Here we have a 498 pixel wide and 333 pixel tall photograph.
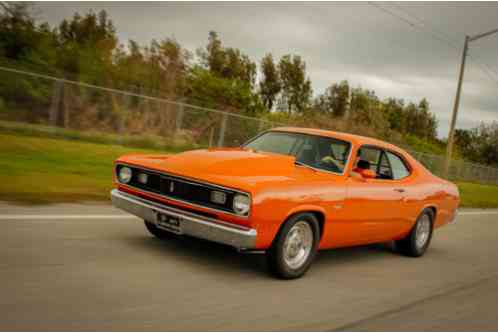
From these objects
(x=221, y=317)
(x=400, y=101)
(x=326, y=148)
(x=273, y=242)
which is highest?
(x=400, y=101)

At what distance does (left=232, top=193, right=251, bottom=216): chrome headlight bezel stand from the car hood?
0.30 ft

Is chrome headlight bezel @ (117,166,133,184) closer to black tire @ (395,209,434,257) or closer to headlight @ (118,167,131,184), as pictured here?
headlight @ (118,167,131,184)

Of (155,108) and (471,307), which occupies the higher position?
(155,108)

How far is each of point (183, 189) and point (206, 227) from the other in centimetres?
49

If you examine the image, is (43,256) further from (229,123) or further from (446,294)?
(229,123)

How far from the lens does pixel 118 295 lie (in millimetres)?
4422

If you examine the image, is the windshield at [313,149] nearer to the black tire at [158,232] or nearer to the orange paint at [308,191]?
the orange paint at [308,191]

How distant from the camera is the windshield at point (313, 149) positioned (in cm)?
647

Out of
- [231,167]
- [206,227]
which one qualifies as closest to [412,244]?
[231,167]

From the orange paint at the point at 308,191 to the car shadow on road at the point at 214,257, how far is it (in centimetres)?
44

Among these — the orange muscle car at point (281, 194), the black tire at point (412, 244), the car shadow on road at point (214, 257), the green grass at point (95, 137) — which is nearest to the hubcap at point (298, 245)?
the orange muscle car at point (281, 194)

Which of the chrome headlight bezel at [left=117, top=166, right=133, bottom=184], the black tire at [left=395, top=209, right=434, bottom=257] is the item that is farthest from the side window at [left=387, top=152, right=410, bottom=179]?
the chrome headlight bezel at [left=117, top=166, right=133, bottom=184]

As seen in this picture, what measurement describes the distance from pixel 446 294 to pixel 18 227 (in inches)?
175

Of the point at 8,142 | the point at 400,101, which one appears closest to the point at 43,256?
the point at 8,142
